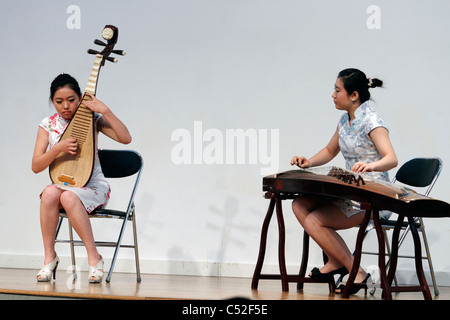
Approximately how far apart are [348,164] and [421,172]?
1.61 feet

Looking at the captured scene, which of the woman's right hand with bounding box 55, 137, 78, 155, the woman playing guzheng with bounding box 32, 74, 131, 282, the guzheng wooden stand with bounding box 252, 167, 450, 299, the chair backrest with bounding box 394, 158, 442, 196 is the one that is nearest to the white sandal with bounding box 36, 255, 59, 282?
the woman playing guzheng with bounding box 32, 74, 131, 282

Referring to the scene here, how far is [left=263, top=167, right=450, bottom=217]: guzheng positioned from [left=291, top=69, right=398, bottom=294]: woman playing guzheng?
0.11 meters

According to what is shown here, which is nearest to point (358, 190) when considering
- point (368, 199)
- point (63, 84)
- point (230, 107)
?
point (368, 199)

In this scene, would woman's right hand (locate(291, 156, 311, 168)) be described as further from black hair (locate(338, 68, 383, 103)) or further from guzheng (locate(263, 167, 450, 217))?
black hair (locate(338, 68, 383, 103))

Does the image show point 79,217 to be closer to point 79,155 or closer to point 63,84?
point 79,155

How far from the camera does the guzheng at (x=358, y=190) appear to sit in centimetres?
237

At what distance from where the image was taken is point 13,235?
13.7ft

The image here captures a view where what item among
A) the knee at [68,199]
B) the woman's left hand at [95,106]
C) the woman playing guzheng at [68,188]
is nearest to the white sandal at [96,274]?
the woman playing guzheng at [68,188]

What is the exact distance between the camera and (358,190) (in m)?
2.43

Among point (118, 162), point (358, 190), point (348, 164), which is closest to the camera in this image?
point (358, 190)

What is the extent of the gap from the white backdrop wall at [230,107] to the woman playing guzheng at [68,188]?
1.00 meters

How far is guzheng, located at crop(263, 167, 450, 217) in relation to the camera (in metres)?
2.37

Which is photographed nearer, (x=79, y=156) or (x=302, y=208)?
(x=302, y=208)
